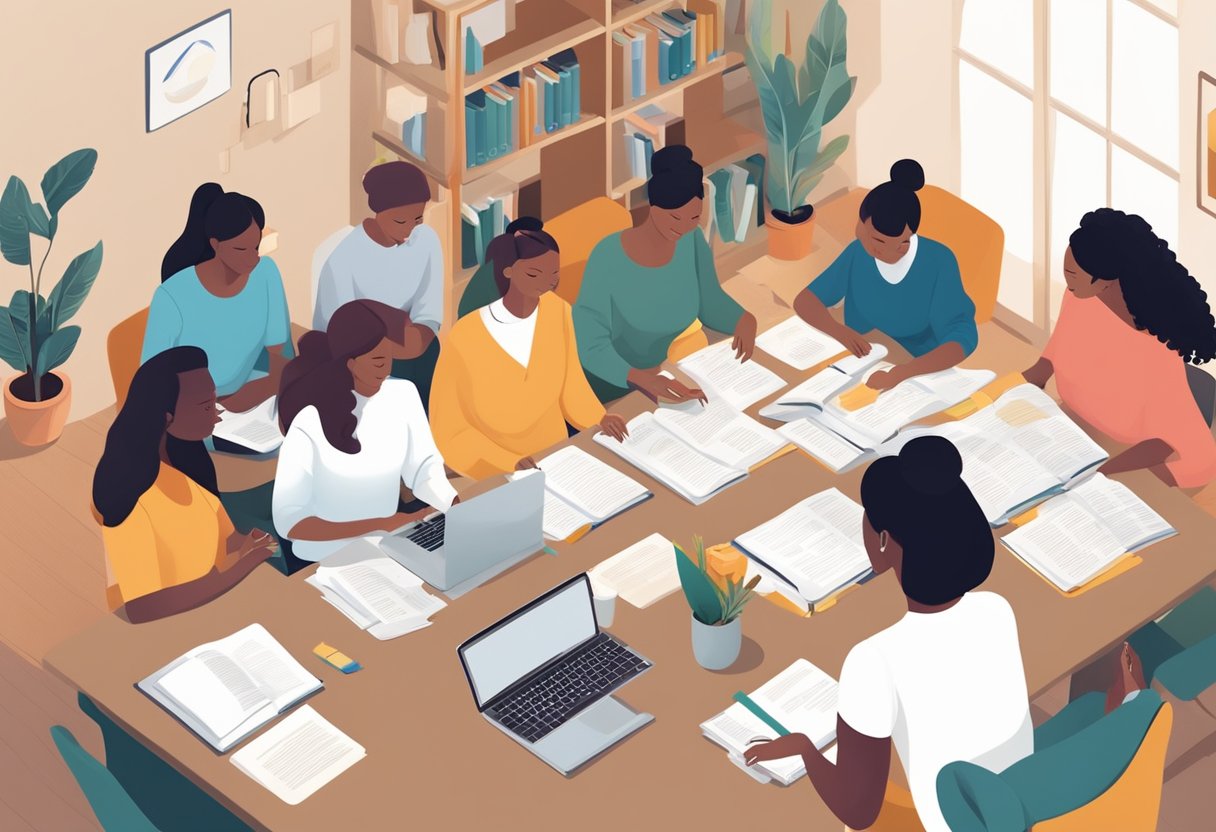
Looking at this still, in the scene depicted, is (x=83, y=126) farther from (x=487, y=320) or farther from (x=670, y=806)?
(x=670, y=806)

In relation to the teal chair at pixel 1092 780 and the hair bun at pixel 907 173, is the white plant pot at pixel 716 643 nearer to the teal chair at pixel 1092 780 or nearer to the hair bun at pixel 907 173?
the teal chair at pixel 1092 780

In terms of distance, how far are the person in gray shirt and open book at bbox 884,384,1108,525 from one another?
5.37 ft

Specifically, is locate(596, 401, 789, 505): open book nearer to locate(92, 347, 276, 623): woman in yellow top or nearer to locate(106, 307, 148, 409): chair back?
locate(92, 347, 276, 623): woman in yellow top

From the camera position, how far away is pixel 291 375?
5.76 meters

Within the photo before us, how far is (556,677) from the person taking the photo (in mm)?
5254

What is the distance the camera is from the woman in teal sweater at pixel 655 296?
21.1ft

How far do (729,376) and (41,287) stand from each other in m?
2.62

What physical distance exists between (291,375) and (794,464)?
1488mm

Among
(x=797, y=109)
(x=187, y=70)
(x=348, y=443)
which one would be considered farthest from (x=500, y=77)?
(x=348, y=443)

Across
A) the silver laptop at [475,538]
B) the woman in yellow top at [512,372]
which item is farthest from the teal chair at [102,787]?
the woman in yellow top at [512,372]

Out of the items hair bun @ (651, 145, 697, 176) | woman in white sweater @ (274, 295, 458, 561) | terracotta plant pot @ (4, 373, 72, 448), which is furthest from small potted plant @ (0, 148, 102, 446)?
hair bun @ (651, 145, 697, 176)

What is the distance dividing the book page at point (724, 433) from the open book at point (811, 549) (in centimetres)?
28

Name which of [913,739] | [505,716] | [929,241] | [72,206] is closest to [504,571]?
[505,716]

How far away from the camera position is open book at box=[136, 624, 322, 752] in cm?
505
